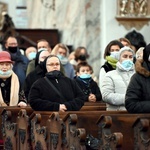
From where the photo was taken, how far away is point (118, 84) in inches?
496

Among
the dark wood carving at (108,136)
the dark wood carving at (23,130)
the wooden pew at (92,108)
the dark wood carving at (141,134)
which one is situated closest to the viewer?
the dark wood carving at (141,134)

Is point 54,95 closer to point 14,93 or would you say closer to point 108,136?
point 14,93

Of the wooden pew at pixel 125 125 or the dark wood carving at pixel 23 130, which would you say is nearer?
the wooden pew at pixel 125 125

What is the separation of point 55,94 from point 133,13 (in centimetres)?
883

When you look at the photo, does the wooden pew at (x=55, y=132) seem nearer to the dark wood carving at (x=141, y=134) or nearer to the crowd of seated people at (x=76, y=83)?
the crowd of seated people at (x=76, y=83)

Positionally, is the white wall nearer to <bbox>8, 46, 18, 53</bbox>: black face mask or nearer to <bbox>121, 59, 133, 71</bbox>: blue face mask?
<bbox>8, 46, 18, 53</bbox>: black face mask

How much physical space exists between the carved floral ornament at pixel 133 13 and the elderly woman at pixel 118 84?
797 centimetres

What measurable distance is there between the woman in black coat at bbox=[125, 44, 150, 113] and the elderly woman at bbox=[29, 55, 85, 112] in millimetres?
1538

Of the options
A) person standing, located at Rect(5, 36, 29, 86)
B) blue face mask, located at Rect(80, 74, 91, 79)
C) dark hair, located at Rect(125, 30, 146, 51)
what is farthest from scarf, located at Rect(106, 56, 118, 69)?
dark hair, located at Rect(125, 30, 146, 51)

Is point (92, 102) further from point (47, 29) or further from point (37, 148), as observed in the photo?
point (47, 29)

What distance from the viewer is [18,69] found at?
16.0m

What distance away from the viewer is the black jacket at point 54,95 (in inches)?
479

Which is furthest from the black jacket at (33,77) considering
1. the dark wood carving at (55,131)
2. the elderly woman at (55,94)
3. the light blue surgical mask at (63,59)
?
the dark wood carving at (55,131)

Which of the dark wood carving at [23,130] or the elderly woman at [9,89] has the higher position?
the elderly woman at [9,89]
